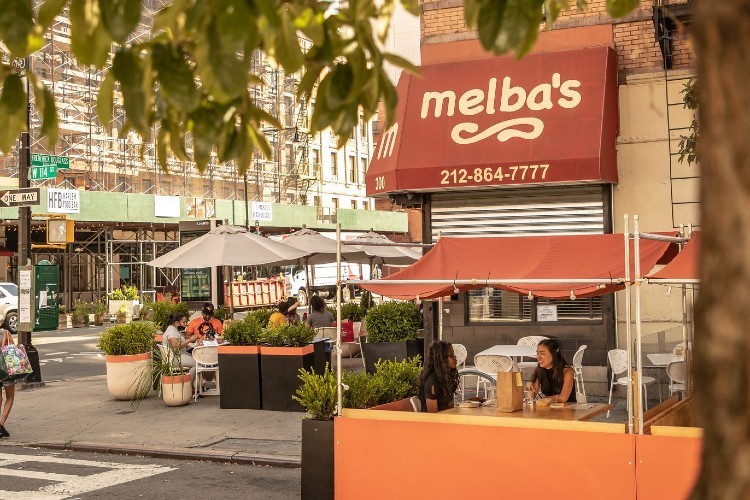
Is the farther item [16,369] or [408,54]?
[408,54]

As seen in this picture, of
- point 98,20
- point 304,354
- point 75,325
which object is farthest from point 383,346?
point 75,325

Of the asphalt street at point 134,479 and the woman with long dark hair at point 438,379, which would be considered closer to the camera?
the woman with long dark hair at point 438,379

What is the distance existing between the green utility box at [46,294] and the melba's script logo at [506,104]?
2035 centimetres

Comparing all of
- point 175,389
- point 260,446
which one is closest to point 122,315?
point 175,389

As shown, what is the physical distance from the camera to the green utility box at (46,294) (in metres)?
32.9

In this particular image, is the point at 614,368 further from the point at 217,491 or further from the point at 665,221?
the point at 217,491

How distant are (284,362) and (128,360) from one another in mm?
2858

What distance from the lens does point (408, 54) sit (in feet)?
79.2

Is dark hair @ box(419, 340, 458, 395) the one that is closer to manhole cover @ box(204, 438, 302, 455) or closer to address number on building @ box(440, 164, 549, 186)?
manhole cover @ box(204, 438, 302, 455)

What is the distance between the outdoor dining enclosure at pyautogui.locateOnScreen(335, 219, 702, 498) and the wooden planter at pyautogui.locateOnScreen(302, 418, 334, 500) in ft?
0.38

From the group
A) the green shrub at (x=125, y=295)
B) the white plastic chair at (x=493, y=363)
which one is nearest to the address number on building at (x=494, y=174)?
the white plastic chair at (x=493, y=363)

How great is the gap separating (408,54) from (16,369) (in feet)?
45.1

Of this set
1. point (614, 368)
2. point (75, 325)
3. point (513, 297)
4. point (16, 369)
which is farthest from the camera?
point (75, 325)

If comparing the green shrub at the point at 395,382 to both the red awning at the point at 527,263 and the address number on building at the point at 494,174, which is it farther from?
the address number on building at the point at 494,174
